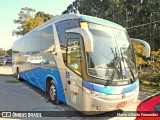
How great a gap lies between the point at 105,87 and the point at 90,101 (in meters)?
0.58

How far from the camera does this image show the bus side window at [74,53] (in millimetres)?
7037

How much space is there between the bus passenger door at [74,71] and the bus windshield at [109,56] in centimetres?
43

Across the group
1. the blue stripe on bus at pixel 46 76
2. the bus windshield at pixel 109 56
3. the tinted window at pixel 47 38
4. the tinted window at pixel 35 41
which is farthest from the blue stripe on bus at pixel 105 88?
the tinted window at pixel 35 41

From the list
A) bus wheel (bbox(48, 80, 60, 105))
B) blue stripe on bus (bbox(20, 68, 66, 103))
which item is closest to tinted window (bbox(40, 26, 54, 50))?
blue stripe on bus (bbox(20, 68, 66, 103))

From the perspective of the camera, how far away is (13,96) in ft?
34.1

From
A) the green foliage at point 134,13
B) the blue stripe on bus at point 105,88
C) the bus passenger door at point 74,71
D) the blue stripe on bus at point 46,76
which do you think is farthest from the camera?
the green foliage at point 134,13

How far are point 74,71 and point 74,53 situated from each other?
56 cm

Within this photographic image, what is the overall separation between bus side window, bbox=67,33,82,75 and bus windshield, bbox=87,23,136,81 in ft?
1.24

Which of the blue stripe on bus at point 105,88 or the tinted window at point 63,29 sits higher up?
the tinted window at point 63,29

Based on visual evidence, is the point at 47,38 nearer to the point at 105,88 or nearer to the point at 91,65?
the point at 91,65

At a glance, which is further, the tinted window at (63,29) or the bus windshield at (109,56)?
the tinted window at (63,29)

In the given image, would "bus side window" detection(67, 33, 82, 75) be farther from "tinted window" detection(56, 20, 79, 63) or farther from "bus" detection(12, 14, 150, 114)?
"tinted window" detection(56, 20, 79, 63)

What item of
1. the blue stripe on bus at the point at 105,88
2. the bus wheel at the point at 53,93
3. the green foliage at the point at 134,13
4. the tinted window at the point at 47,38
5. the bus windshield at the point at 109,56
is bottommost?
the bus wheel at the point at 53,93

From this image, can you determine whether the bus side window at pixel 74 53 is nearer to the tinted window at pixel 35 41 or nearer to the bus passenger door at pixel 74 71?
the bus passenger door at pixel 74 71
